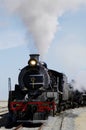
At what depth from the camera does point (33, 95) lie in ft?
73.3

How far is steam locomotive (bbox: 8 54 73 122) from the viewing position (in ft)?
71.2

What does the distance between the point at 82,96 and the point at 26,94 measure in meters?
19.0

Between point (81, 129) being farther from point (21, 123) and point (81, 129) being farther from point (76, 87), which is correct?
point (76, 87)

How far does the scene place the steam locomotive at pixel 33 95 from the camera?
21.7m

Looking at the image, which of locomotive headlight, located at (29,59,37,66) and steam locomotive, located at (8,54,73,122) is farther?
locomotive headlight, located at (29,59,37,66)

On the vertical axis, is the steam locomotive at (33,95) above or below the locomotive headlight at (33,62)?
below

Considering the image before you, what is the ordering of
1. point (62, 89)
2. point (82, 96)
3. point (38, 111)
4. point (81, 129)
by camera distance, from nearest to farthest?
point (81, 129), point (38, 111), point (62, 89), point (82, 96)

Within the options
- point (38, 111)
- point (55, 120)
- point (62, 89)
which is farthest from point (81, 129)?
point (62, 89)

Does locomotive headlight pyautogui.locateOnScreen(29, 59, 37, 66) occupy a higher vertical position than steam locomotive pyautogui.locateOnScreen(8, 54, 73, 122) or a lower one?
higher

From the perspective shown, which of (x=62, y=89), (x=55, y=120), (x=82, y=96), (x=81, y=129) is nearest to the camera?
(x=81, y=129)

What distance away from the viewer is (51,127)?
20.7m

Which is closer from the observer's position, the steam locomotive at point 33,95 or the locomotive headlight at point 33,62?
the steam locomotive at point 33,95

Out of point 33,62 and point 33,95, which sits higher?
point 33,62

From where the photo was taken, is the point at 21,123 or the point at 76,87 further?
the point at 76,87
